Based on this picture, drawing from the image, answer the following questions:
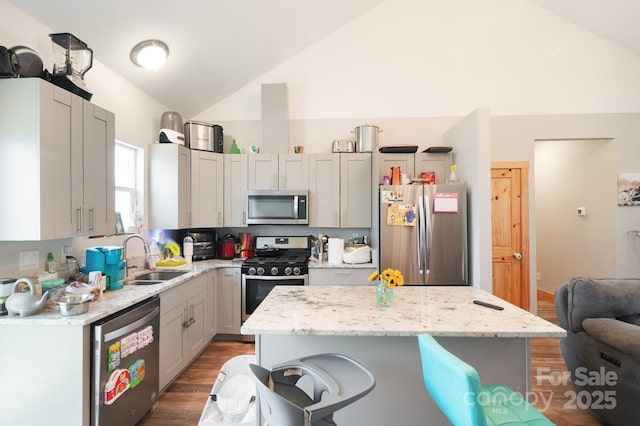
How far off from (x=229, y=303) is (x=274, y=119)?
2.36 m

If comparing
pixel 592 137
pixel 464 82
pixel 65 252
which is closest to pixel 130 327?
pixel 65 252

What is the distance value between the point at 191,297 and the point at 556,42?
17.5 ft

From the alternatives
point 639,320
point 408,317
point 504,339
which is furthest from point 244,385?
point 639,320

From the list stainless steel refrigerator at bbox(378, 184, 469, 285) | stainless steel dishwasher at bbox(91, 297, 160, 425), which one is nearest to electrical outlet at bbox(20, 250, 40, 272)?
stainless steel dishwasher at bbox(91, 297, 160, 425)

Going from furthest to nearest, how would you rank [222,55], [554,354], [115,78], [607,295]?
[222,55] < [554,354] < [115,78] < [607,295]

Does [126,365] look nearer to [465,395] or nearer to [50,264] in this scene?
[50,264]

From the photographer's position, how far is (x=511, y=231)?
3.88 m

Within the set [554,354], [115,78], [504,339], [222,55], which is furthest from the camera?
[222,55]

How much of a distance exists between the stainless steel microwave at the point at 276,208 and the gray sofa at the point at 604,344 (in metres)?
2.57

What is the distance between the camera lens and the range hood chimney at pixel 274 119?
3801 millimetres

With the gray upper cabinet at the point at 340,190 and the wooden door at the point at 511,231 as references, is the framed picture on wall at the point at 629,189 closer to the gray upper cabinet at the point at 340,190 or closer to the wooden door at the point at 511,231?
the wooden door at the point at 511,231

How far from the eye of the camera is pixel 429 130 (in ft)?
12.8

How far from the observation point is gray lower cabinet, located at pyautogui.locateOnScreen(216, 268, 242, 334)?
11.1 feet

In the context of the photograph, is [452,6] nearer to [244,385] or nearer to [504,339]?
[504,339]
